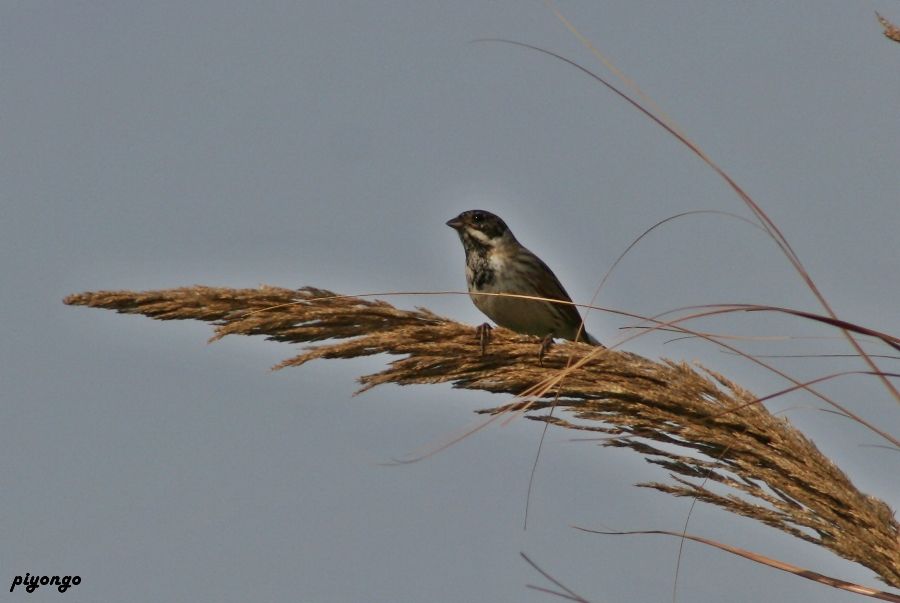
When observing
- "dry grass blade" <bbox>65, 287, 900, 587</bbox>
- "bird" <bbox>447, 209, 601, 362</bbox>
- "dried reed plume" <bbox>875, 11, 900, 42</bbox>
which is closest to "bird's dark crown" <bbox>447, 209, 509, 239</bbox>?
"bird" <bbox>447, 209, 601, 362</bbox>

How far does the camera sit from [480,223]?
7789mm

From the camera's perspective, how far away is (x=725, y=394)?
9.27 ft

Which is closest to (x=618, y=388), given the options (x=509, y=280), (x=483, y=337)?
(x=483, y=337)

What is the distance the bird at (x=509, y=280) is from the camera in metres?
6.97

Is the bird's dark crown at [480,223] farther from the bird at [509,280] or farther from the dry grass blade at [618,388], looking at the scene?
the dry grass blade at [618,388]

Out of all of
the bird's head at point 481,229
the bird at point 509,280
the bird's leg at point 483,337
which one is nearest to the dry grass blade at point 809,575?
the bird's leg at point 483,337

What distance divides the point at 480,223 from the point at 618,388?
493 centimetres

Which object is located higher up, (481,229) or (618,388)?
(481,229)

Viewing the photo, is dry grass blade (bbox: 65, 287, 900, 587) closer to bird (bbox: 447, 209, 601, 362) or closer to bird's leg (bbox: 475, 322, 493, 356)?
bird's leg (bbox: 475, 322, 493, 356)

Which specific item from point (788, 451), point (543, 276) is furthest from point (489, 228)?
point (788, 451)

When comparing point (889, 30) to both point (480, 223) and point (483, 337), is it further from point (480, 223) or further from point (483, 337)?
point (480, 223)

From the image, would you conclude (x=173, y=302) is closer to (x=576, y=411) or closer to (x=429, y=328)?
(x=429, y=328)

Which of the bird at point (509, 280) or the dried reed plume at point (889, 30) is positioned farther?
the bird at point (509, 280)

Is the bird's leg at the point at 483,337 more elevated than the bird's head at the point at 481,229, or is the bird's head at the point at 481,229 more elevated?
the bird's head at the point at 481,229
